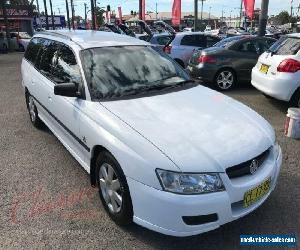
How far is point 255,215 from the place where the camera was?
11.7 feet

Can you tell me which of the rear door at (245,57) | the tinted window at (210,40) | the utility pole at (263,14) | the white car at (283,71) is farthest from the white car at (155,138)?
the utility pole at (263,14)

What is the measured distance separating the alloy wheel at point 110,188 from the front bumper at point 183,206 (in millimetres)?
306

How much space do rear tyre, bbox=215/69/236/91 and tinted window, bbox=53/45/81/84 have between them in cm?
549

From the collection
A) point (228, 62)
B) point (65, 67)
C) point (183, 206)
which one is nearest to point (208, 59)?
point (228, 62)

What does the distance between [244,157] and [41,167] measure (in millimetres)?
2847

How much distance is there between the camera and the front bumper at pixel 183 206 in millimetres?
2740

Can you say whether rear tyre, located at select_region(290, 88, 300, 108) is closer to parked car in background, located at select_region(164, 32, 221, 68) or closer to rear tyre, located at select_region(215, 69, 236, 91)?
rear tyre, located at select_region(215, 69, 236, 91)

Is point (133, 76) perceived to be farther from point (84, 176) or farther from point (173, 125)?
point (84, 176)

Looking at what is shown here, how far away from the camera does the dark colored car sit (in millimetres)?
9273

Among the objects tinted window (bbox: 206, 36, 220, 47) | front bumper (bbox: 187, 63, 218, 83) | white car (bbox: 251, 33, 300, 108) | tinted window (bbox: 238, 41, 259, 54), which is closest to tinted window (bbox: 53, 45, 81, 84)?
white car (bbox: 251, 33, 300, 108)

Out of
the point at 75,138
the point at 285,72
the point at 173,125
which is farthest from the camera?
the point at 285,72

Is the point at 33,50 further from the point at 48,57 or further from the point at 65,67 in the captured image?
the point at 65,67

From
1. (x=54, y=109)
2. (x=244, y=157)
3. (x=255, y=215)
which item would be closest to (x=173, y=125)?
(x=244, y=157)

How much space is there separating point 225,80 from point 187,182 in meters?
7.09
